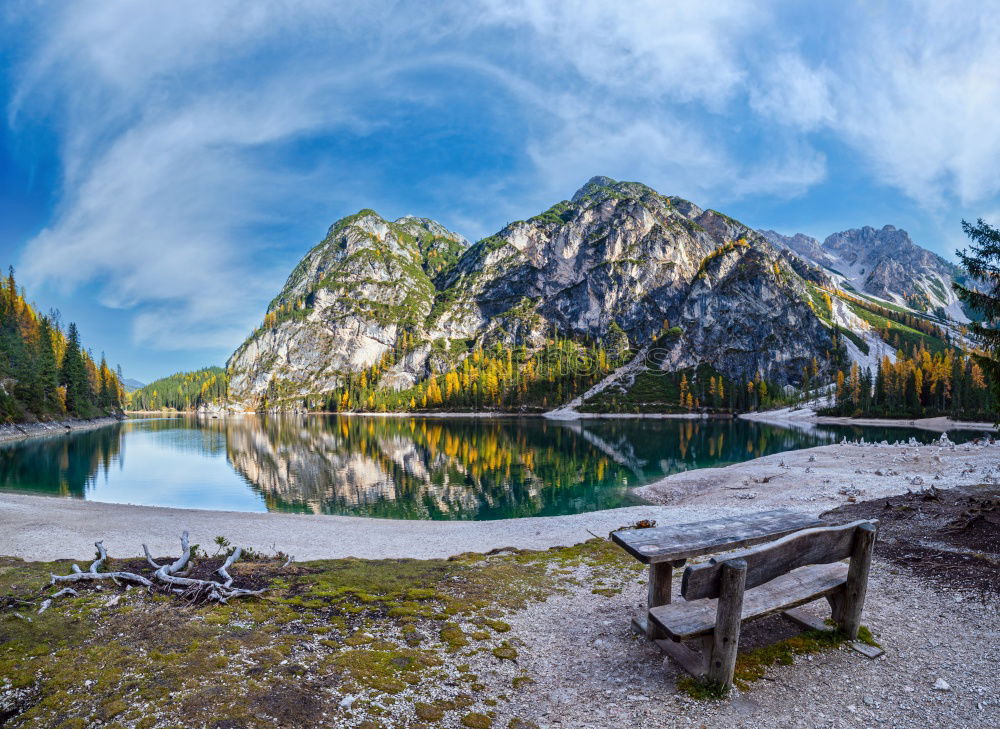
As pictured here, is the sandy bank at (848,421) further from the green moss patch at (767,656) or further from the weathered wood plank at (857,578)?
the green moss patch at (767,656)

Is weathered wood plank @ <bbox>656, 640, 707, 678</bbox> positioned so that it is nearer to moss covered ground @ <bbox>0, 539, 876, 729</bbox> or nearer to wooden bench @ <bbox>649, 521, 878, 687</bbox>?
wooden bench @ <bbox>649, 521, 878, 687</bbox>

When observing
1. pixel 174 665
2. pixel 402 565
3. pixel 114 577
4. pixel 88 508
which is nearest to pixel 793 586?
pixel 174 665

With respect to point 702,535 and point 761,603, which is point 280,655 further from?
point 761,603

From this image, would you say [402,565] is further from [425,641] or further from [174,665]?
[174,665]

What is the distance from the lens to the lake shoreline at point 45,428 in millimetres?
85812

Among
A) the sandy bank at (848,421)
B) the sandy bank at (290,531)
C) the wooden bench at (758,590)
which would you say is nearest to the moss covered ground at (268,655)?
the wooden bench at (758,590)

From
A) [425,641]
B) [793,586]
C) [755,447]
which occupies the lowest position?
[755,447]

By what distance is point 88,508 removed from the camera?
3325 centimetres

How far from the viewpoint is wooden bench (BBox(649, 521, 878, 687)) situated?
22.1 ft

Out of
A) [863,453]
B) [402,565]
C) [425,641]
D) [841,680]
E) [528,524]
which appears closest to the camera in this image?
[841,680]

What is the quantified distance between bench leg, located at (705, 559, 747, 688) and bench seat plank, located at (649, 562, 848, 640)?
0.21m

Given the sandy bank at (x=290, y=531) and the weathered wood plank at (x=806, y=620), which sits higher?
the weathered wood plank at (x=806, y=620)

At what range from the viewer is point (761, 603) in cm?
749

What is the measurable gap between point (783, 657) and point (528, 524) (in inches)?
813
